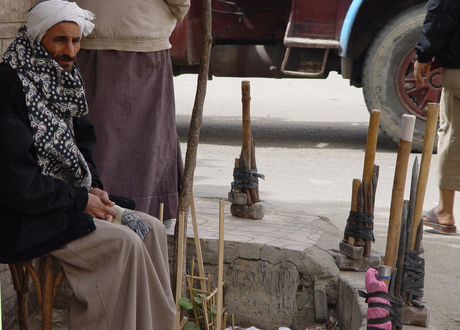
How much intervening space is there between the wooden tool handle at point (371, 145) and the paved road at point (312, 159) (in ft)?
1.85

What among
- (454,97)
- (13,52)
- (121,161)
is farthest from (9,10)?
(454,97)

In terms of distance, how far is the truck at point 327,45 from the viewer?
215 inches

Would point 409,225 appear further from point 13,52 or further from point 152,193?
point 13,52

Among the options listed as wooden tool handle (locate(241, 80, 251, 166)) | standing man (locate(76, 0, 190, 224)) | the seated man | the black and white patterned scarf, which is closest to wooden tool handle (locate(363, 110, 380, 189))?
wooden tool handle (locate(241, 80, 251, 166))

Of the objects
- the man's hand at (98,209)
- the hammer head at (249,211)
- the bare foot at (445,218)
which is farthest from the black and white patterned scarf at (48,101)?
the bare foot at (445,218)

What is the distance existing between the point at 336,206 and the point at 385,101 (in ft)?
6.70

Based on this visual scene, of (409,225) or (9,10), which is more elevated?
(9,10)

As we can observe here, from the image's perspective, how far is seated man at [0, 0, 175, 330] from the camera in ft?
5.48

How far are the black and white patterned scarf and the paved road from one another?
1.63 meters

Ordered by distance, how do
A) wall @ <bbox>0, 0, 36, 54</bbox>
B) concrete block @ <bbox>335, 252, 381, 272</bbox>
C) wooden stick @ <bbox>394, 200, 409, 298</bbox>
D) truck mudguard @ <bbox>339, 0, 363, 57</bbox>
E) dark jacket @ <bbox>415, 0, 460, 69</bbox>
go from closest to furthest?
wooden stick @ <bbox>394, 200, 409, 298</bbox>
wall @ <bbox>0, 0, 36, 54</bbox>
concrete block @ <bbox>335, 252, 381, 272</bbox>
dark jacket @ <bbox>415, 0, 460, 69</bbox>
truck mudguard @ <bbox>339, 0, 363, 57</bbox>

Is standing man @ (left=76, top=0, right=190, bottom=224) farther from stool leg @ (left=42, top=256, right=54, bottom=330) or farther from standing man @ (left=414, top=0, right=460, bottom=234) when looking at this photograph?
standing man @ (left=414, top=0, right=460, bottom=234)

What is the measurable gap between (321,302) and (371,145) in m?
0.77

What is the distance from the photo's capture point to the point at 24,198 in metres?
1.63

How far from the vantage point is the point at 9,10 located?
2232mm
